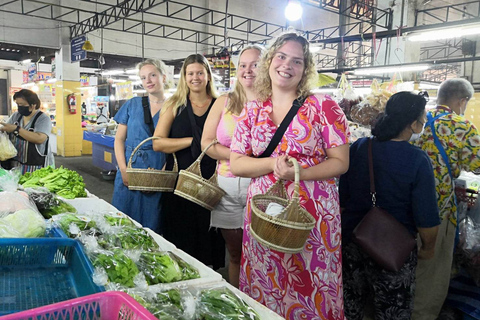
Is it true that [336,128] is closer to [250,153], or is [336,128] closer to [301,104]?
[301,104]

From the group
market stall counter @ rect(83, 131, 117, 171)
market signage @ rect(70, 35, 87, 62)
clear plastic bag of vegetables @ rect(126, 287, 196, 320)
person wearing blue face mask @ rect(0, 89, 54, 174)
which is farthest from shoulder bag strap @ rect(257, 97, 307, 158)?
market signage @ rect(70, 35, 87, 62)

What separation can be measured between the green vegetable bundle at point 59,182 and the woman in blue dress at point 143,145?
0.31 meters

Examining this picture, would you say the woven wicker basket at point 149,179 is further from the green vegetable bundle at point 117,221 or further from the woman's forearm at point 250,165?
the woman's forearm at point 250,165

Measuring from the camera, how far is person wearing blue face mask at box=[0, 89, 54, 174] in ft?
12.9

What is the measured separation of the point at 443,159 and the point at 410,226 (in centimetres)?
73

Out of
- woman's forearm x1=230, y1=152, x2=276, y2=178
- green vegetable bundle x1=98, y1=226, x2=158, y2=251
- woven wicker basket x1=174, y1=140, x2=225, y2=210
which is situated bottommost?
green vegetable bundle x1=98, y1=226, x2=158, y2=251

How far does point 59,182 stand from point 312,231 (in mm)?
1814

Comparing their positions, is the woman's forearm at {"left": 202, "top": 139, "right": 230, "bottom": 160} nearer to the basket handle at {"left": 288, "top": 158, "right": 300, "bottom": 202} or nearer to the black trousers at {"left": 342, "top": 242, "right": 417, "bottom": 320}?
the basket handle at {"left": 288, "top": 158, "right": 300, "bottom": 202}

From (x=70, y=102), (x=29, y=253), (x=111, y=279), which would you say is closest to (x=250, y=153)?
(x=111, y=279)

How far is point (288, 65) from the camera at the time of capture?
5.76ft

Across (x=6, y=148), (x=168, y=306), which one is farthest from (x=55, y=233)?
(x=6, y=148)

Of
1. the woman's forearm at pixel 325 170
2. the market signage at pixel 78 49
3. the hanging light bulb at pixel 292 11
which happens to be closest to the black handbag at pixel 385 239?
the woman's forearm at pixel 325 170

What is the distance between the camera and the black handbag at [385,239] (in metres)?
1.96

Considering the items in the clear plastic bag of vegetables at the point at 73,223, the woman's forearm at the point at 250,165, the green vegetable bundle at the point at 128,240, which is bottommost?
the green vegetable bundle at the point at 128,240
